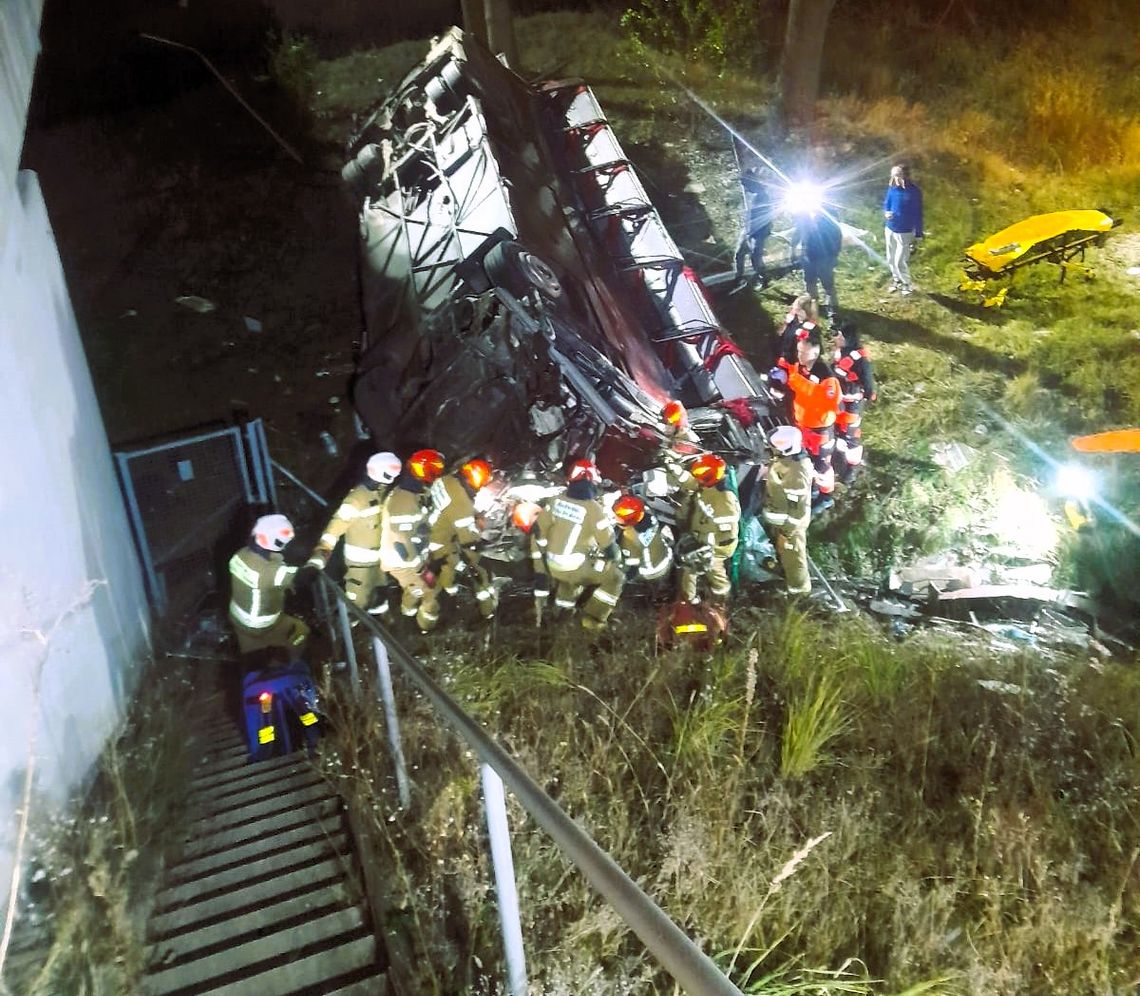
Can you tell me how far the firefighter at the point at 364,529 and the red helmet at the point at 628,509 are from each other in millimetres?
1478

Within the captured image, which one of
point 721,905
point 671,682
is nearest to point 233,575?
point 671,682

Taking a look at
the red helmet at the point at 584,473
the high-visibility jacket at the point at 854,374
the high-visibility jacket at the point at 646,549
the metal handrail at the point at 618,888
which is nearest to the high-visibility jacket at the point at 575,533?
the red helmet at the point at 584,473

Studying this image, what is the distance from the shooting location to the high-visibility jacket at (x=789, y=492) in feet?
18.7

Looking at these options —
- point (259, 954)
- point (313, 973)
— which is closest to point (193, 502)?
point (259, 954)

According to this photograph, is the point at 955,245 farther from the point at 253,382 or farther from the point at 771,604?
the point at 253,382

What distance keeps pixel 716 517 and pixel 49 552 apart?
147 inches

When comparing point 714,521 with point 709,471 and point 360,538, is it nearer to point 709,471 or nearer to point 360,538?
point 709,471

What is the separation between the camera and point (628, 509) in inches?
204

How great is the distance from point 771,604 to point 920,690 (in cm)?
186

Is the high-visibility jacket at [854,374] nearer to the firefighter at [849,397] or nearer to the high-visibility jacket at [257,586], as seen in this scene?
the firefighter at [849,397]

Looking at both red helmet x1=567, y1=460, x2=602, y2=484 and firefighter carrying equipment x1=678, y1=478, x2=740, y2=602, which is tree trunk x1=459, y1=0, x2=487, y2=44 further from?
firefighter carrying equipment x1=678, y1=478, x2=740, y2=602

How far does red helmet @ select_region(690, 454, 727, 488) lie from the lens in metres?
5.39

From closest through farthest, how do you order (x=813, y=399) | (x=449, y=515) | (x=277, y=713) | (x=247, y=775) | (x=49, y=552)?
1. (x=49, y=552)
2. (x=247, y=775)
3. (x=277, y=713)
4. (x=449, y=515)
5. (x=813, y=399)

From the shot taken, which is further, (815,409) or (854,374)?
(854,374)
